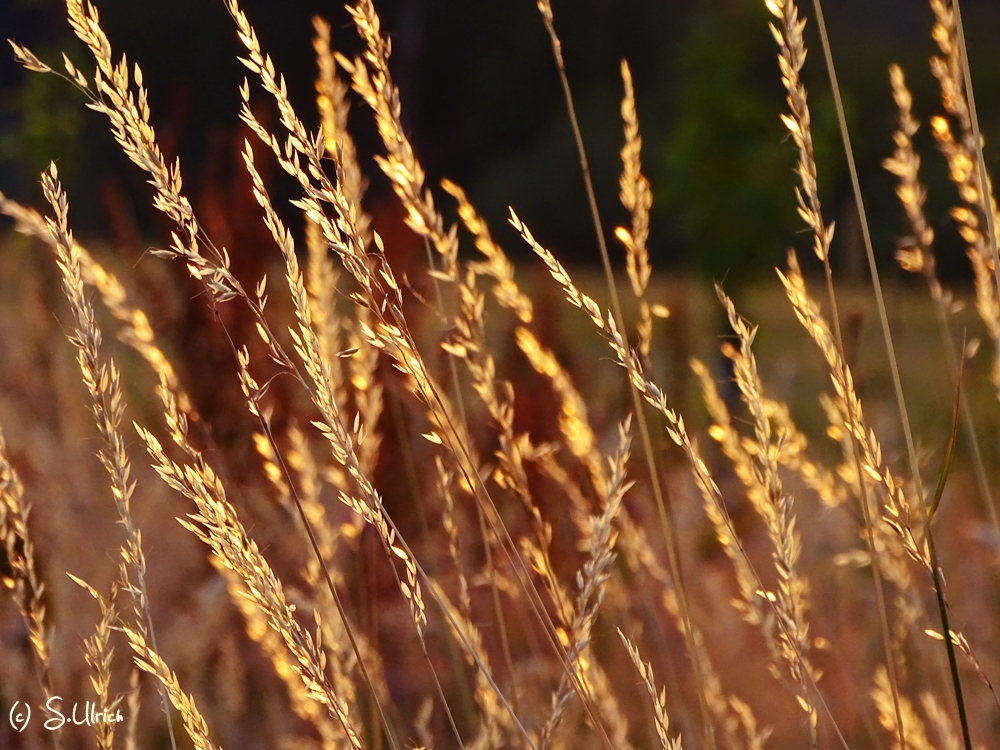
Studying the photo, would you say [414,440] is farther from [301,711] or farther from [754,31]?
[754,31]

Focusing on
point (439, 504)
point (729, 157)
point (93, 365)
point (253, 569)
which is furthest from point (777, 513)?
point (729, 157)

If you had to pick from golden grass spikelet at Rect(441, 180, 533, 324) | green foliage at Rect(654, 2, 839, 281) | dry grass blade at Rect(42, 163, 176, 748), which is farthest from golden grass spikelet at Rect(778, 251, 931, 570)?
green foliage at Rect(654, 2, 839, 281)

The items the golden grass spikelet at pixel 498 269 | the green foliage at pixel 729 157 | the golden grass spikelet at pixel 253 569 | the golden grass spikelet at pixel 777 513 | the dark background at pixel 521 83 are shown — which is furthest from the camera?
the dark background at pixel 521 83

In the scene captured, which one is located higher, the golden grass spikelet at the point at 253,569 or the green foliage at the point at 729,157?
the golden grass spikelet at the point at 253,569

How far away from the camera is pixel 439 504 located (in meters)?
2.61

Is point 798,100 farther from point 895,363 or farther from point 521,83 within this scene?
point 521,83

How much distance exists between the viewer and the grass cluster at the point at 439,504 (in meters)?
0.91

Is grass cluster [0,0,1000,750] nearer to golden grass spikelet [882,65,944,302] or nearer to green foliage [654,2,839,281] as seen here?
golden grass spikelet [882,65,944,302]

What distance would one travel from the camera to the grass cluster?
0.91 meters

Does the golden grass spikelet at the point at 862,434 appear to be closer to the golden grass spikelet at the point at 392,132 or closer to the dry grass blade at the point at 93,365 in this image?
the golden grass spikelet at the point at 392,132

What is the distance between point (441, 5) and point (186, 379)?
1925cm

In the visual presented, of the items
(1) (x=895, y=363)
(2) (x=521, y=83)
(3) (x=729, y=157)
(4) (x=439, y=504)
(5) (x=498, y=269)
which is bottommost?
(2) (x=521, y=83)

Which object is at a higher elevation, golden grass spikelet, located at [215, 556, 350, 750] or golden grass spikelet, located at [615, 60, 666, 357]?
golden grass spikelet, located at [615, 60, 666, 357]

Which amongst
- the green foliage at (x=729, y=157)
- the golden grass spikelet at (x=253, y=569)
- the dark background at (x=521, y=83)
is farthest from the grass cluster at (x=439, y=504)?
the dark background at (x=521, y=83)
